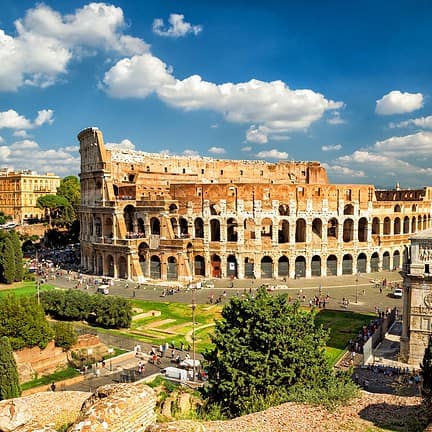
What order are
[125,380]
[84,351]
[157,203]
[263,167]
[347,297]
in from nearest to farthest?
1. [125,380]
2. [84,351]
3. [347,297]
4. [157,203]
5. [263,167]

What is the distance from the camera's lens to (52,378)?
2600cm

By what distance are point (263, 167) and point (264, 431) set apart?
64021 mm

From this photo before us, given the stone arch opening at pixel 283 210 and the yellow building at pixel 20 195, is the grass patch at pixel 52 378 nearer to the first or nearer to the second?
the stone arch opening at pixel 283 210

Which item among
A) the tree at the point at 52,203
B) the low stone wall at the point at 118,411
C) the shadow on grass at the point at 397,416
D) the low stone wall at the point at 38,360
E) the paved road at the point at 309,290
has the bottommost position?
the low stone wall at the point at 38,360

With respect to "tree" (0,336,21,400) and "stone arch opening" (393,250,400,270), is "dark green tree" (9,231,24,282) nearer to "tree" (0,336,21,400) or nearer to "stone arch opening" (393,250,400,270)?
"tree" (0,336,21,400)

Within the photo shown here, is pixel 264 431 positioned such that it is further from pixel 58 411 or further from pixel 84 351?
pixel 84 351

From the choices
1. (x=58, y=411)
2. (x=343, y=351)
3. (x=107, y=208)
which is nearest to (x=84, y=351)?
(x=58, y=411)

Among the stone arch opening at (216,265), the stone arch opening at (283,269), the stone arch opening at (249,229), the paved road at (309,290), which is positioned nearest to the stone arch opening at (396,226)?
the paved road at (309,290)

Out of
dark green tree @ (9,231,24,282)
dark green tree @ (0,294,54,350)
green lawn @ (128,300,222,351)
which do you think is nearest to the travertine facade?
green lawn @ (128,300,222,351)

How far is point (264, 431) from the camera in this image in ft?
39.5

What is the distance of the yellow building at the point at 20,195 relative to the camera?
10381cm

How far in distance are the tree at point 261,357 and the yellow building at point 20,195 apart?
3748 inches

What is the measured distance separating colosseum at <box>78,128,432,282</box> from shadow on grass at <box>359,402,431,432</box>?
1548 inches

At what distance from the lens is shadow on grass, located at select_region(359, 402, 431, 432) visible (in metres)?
12.6
